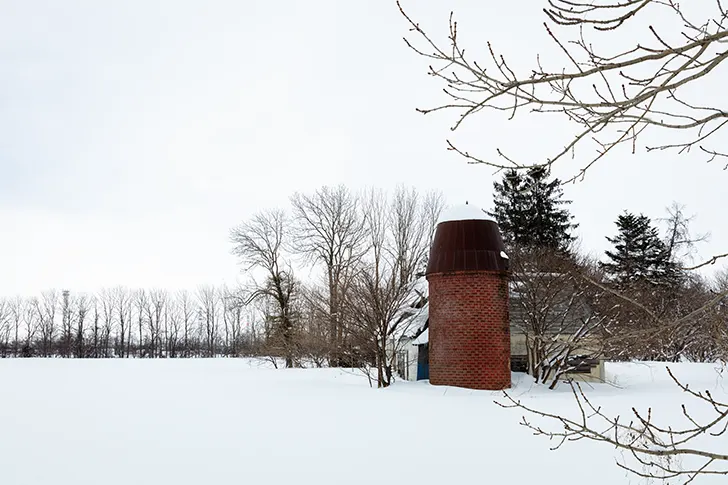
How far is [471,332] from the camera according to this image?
15.9m

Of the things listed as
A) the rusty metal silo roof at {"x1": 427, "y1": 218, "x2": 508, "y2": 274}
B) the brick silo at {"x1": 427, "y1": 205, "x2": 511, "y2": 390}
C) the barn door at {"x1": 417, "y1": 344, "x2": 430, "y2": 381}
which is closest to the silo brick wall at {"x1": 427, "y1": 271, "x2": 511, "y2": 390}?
the brick silo at {"x1": 427, "y1": 205, "x2": 511, "y2": 390}

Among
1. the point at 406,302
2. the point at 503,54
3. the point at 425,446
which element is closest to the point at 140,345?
the point at 406,302

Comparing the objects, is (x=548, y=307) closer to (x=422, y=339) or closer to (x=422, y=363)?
(x=422, y=339)

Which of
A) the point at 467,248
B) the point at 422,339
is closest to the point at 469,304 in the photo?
the point at 467,248

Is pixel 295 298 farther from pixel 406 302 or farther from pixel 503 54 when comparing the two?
pixel 503 54

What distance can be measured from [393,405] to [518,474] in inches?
246

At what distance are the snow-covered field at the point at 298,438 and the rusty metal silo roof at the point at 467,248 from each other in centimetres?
333

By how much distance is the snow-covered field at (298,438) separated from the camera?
23.9ft

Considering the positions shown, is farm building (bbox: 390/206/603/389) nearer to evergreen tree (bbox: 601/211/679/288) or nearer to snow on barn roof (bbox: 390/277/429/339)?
snow on barn roof (bbox: 390/277/429/339)

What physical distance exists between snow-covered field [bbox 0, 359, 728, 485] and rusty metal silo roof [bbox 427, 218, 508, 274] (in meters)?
3.33

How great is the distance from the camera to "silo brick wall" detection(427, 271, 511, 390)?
52.0 feet

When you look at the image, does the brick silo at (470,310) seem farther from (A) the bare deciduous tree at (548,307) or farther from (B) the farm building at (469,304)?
(A) the bare deciduous tree at (548,307)

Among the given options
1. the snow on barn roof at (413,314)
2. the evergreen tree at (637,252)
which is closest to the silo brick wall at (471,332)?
the snow on barn roof at (413,314)

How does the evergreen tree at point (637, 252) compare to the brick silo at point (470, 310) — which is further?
the evergreen tree at point (637, 252)
